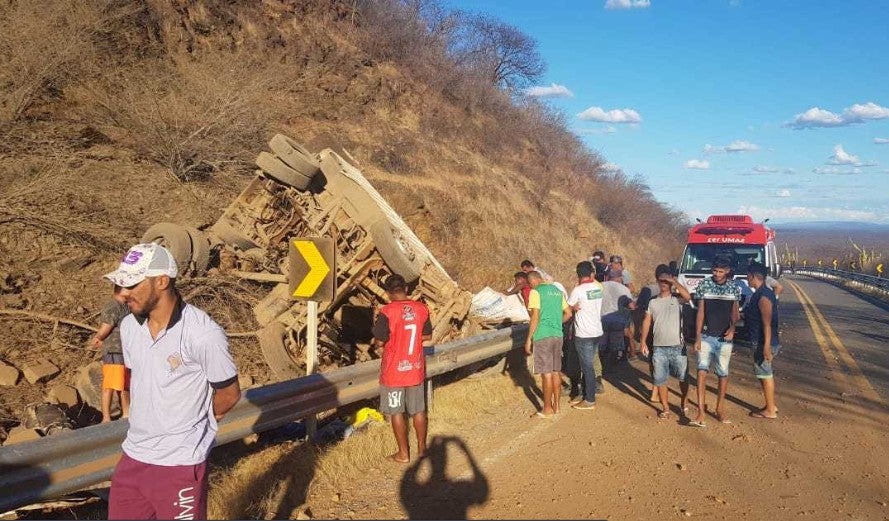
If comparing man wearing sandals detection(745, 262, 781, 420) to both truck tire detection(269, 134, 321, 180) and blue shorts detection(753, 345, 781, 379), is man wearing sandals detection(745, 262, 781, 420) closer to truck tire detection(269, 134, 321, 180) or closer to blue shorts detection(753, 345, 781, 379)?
blue shorts detection(753, 345, 781, 379)

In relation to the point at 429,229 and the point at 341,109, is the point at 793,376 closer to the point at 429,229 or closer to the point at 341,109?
the point at 429,229

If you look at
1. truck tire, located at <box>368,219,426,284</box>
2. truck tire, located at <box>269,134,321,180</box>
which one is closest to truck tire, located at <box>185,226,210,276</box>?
truck tire, located at <box>269,134,321,180</box>

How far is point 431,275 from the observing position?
30.7ft

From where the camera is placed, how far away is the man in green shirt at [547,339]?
7777 mm

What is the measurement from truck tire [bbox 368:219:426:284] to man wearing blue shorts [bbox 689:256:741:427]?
11.8 ft

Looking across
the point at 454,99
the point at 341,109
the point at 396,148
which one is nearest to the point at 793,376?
the point at 396,148

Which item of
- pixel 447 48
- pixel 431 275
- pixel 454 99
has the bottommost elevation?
pixel 431 275

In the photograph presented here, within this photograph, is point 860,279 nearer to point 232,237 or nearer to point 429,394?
point 232,237

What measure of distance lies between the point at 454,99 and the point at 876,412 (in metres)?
24.2

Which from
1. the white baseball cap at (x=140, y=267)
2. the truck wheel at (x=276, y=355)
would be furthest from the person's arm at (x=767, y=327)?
the white baseball cap at (x=140, y=267)

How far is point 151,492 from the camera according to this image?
296 centimetres

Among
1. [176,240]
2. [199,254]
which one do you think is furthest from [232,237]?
[176,240]

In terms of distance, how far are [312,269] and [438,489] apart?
2246 mm

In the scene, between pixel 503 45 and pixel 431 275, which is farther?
pixel 503 45
